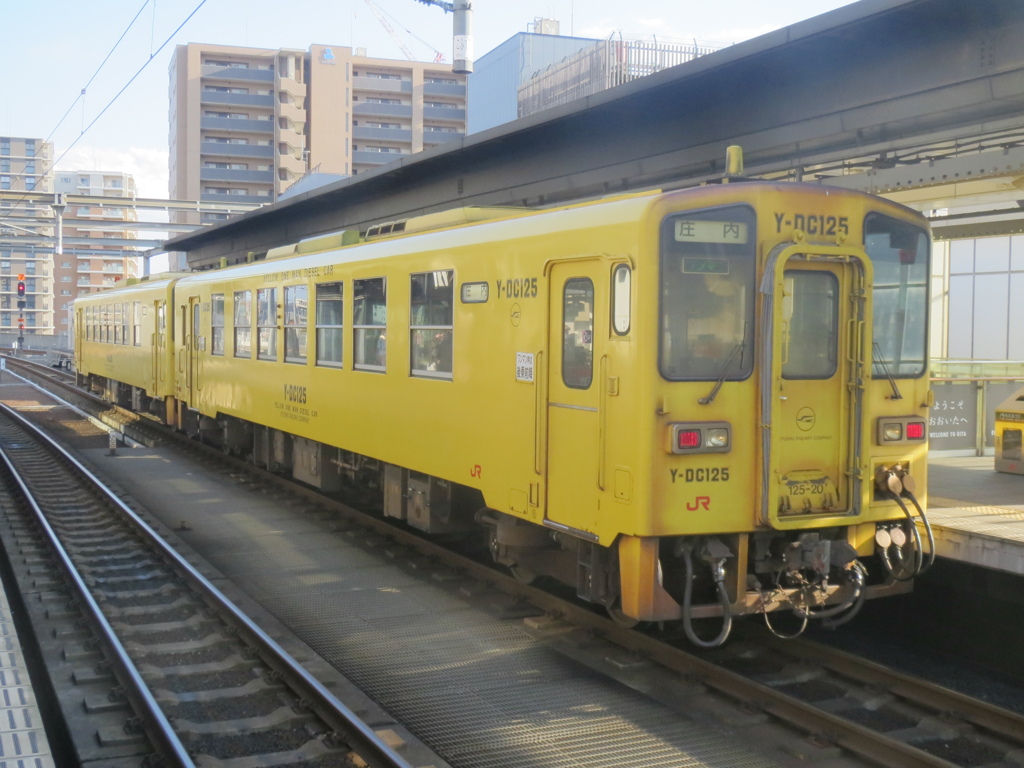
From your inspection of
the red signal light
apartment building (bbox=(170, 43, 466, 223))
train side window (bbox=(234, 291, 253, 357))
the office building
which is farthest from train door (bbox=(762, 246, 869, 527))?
apartment building (bbox=(170, 43, 466, 223))

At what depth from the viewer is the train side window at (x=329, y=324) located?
1032cm

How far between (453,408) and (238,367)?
Answer: 21.6ft

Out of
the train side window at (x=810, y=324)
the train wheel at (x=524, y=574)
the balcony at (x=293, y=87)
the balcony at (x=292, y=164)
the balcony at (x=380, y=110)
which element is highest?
the balcony at (x=293, y=87)

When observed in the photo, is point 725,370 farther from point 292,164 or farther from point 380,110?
point 380,110

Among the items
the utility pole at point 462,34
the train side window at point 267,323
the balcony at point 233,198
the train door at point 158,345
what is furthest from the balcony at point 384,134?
the utility pole at point 462,34

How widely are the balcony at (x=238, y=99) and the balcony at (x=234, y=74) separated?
3.70 feet

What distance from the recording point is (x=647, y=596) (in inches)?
231

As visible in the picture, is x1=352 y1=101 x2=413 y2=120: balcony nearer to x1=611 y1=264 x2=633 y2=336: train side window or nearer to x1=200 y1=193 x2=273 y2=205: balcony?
x1=200 y1=193 x2=273 y2=205: balcony

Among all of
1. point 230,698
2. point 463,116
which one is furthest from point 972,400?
point 463,116

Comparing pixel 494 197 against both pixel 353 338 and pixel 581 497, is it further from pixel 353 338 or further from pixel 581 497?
pixel 581 497

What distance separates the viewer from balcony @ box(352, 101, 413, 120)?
7344cm

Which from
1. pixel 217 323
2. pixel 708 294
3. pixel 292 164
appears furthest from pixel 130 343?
pixel 292 164

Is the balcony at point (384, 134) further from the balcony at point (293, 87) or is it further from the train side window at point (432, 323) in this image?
the train side window at point (432, 323)

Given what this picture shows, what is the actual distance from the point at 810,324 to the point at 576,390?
148 cm
